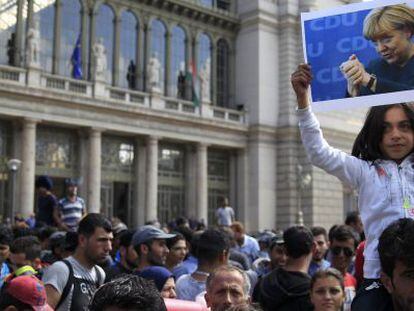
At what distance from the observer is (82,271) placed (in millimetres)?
5695

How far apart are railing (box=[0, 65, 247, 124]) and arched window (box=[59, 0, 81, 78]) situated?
2.90 ft

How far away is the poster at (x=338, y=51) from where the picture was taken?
405 centimetres

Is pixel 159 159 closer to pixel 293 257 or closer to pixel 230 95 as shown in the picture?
pixel 230 95

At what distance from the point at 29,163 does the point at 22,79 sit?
3.53 metres

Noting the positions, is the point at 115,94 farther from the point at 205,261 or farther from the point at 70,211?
the point at 205,261

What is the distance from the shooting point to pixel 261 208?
34469mm

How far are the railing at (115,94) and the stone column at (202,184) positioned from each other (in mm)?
1843

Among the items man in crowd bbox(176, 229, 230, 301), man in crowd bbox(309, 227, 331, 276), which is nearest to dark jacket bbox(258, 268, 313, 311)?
man in crowd bbox(176, 229, 230, 301)

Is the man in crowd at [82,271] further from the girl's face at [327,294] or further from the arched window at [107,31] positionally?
the arched window at [107,31]

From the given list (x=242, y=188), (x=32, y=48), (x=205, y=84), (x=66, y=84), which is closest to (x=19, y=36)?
(x=32, y=48)

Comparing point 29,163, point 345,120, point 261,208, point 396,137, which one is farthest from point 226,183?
point 396,137

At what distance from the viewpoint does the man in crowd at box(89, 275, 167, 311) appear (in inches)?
99.1

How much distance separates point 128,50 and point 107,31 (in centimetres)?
144

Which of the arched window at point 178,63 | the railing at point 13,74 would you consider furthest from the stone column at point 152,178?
the railing at point 13,74
